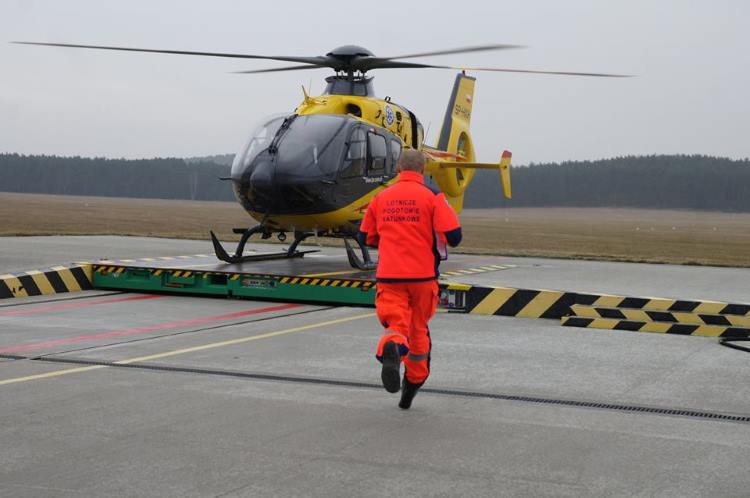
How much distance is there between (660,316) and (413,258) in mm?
4518

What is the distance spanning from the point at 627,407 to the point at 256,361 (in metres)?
2.99

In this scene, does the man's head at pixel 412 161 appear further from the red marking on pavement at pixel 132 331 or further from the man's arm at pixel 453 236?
the red marking on pavement at pixel 132 331

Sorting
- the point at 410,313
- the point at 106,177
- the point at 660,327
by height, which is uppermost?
the point at 410,313

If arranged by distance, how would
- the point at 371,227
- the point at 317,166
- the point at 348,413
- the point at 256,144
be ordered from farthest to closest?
the point at 256,144
the point at 317,166
the point at 371,227
the point at 348,413

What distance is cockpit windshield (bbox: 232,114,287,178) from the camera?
14086 mm

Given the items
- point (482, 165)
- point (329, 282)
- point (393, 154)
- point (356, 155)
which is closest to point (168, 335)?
point (329, 282)

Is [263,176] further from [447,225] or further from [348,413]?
[348,413]

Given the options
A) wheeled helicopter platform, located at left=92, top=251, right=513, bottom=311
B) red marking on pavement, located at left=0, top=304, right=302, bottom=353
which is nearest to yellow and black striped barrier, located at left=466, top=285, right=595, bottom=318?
wheeled helicopter platform, located at left=92, top=251, right=513, bottom=311

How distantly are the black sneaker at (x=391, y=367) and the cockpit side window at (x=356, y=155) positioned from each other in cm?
847

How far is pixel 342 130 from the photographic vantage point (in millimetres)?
14367

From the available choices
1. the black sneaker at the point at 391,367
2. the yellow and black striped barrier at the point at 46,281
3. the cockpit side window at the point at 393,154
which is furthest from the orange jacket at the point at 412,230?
the cockpit side window at the point at 393,154

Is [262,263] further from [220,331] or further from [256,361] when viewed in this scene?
[256,361]

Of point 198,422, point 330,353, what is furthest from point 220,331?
point 198,422

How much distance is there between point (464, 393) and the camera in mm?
6547
